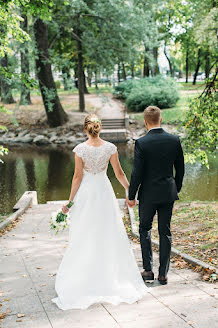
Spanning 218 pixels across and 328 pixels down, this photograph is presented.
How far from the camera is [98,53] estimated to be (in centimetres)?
2559

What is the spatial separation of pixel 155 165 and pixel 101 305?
1.64m

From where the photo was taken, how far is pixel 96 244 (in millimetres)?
5008

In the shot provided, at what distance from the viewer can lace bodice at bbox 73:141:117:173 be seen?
495 centimetres

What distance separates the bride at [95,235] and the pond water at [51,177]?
26.6ft

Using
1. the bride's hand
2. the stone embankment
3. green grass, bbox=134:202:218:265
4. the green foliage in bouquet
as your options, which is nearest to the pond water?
the stone embankment

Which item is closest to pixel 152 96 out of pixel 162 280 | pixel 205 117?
pixel 205 117

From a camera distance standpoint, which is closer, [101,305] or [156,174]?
[101,305]

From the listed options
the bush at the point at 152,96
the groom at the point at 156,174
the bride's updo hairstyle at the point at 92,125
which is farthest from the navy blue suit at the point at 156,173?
the bush at the point at 152,96

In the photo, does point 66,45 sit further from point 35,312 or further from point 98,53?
point 35,312

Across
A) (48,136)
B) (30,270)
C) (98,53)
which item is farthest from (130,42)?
(30,270)

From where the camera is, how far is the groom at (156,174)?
478 centimetres

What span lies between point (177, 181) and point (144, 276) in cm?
122

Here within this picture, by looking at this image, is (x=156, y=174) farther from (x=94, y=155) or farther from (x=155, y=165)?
(x=94, y=155)

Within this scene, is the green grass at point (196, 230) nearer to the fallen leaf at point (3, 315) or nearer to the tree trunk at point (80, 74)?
the fallen leaf at point (3, 315)
